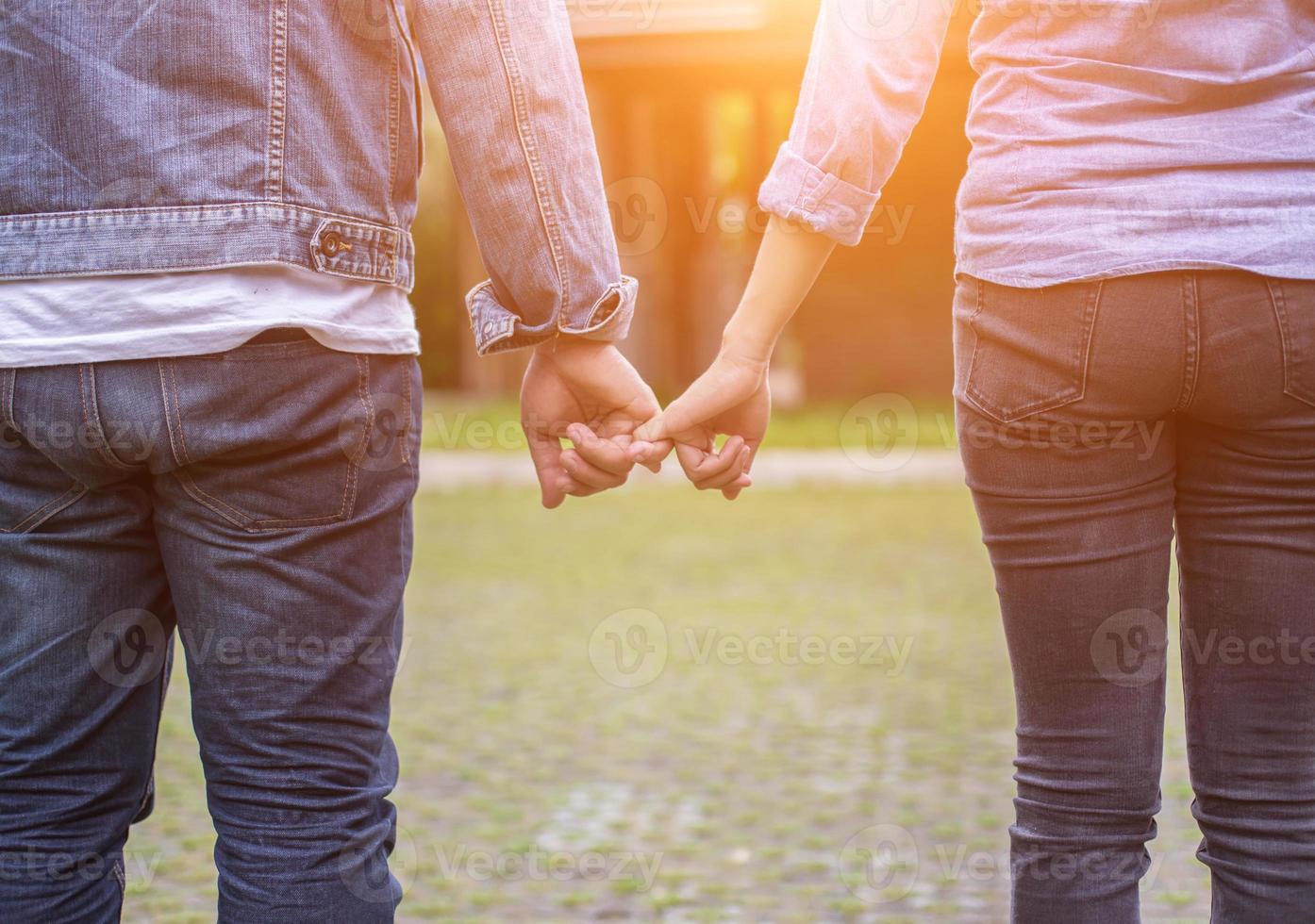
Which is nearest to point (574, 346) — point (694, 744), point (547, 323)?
point (547, 323)

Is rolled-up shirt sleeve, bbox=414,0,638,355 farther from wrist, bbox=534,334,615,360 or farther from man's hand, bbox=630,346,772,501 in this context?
man's hand, bbox=630,346,772,501

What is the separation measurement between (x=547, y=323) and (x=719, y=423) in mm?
502

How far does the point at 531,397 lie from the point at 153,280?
1.98 feet

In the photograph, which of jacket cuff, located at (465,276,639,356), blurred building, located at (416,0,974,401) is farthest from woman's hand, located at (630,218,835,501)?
blurred building, located at (416,0,974,401)

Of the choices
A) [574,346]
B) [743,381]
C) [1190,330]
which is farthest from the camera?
[743,381]

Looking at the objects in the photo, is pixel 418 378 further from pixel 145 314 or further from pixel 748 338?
pixel 748 338

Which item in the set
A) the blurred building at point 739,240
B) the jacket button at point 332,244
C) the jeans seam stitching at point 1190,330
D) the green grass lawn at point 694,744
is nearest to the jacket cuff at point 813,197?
the jeans seam stitching at point 1190,330

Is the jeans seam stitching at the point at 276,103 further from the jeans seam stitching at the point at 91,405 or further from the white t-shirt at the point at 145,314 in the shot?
the jeans seam stitching at the point at 91,405

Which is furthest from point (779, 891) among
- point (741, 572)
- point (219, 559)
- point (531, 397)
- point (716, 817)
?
point (741, 572)

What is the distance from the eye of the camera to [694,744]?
155 inches

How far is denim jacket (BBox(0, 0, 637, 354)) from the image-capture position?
1425mm

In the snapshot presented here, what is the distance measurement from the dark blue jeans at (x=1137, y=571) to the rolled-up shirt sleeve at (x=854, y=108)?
20 cm

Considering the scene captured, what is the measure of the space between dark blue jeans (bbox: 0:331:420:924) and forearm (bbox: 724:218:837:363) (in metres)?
0.48

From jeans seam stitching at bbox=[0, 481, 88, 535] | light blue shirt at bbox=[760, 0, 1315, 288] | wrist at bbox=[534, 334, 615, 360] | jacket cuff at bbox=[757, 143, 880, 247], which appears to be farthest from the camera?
wrist at bbox=[534, 334, 615, 360]
